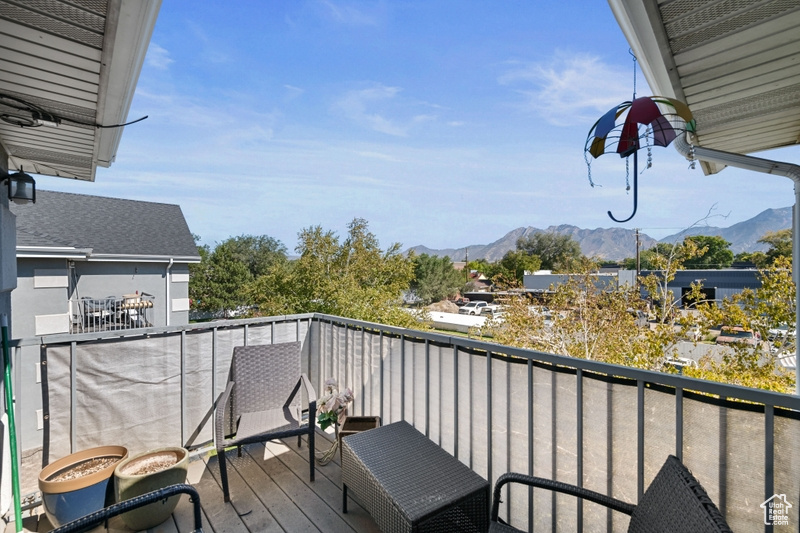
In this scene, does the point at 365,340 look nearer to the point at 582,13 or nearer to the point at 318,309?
the point at 318,309

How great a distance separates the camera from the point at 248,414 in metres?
3.10

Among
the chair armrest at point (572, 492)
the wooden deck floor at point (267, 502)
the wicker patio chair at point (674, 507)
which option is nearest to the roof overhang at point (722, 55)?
the wicker patio chair at point (674, 507)

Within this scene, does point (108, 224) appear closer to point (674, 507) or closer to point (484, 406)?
point (484, 406)

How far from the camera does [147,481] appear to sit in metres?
2.28

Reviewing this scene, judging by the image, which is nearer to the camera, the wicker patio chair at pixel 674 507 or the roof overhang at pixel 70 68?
the wicker patio chair at pixel 674 507

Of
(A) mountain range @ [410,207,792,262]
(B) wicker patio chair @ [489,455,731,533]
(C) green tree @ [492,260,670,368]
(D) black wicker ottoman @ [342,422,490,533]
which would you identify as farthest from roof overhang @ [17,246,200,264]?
(A) mountain range @ [410,207,792,262]

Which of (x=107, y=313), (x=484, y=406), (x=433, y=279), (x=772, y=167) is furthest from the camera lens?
(x=433, y=279)

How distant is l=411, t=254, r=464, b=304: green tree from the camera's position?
32250mm

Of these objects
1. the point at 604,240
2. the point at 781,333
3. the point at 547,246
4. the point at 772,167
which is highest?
the point at 604,240

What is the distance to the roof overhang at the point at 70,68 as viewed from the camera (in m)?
1.35

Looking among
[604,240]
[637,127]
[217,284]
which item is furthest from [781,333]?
[604,240]

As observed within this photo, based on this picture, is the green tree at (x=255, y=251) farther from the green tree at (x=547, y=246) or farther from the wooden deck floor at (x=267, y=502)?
the wooden deck floor at (x=267, y=502)

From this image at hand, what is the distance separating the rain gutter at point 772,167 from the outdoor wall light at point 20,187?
4.43m

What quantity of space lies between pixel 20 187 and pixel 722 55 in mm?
4205
